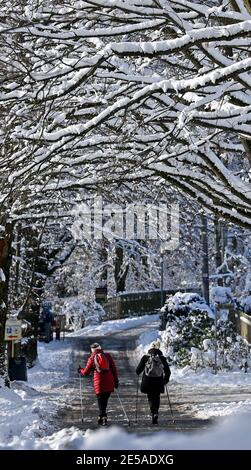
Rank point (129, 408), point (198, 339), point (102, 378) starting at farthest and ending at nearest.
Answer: point (198, 339)
point (129, 408)
point (102, 378)

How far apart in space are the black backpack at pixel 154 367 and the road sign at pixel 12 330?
6569 millimetres

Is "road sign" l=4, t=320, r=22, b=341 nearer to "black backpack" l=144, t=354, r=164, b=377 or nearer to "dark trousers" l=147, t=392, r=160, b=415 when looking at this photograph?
"black backpack" l=144, t=354, r=164, b=377

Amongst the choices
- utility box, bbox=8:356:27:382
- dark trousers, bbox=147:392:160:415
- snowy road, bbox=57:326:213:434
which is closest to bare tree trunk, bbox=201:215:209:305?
snowy road, bbox=57:326:213:434

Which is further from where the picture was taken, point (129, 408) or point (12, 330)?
point (12, 330)

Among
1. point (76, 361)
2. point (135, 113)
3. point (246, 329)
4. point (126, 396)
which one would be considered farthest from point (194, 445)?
point (76, 361)

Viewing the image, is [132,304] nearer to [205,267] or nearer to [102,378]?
[205,267]

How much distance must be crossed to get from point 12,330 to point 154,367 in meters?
6.81

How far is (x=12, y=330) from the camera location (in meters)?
22.1

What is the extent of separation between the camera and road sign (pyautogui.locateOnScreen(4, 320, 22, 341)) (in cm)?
2197

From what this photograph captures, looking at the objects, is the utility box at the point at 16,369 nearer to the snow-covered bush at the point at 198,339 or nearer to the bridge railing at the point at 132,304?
the snow-covered bush at the point at 198,339

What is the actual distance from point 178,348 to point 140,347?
7.62 meters

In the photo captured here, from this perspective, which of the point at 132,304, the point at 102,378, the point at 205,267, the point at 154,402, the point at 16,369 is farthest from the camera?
the point at 132,304

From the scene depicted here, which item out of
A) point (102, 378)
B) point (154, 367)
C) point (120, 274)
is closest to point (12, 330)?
point (102, 378)

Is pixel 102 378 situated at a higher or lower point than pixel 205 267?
lower
